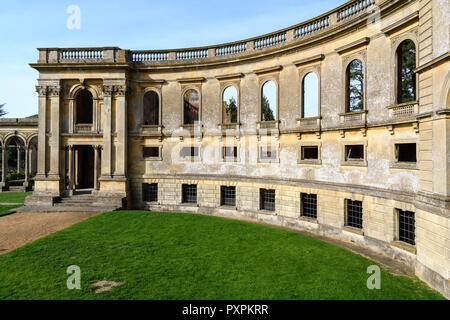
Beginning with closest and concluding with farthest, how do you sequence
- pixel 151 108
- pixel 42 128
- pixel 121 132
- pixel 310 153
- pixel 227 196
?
pixel 310 153
pixel 227 196
pixel 121 132
pixel 42 128
pixel 151 108

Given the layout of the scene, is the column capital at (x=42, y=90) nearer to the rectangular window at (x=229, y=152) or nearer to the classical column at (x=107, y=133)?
the classical column at (x=107, y=133)

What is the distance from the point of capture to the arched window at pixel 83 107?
28623mm

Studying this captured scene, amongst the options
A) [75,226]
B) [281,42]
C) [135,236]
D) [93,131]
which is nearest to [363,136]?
[281,42]

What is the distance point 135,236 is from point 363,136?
47.6ft

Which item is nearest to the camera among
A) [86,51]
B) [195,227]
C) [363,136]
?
[363,136]

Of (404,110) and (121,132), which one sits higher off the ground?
(121,132)

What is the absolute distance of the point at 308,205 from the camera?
64.3 feet

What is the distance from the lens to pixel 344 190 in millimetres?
16938

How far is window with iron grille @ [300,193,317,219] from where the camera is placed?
19.2m

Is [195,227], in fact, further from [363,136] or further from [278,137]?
[363,136]

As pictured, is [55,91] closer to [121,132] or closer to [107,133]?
[107,133]

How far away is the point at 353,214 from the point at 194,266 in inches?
412

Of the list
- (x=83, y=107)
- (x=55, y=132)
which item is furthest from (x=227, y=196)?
(x=83, y=107)

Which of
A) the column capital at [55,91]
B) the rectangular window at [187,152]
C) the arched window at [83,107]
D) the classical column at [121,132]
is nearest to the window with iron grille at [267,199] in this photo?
the rectangular window at [187,152]
